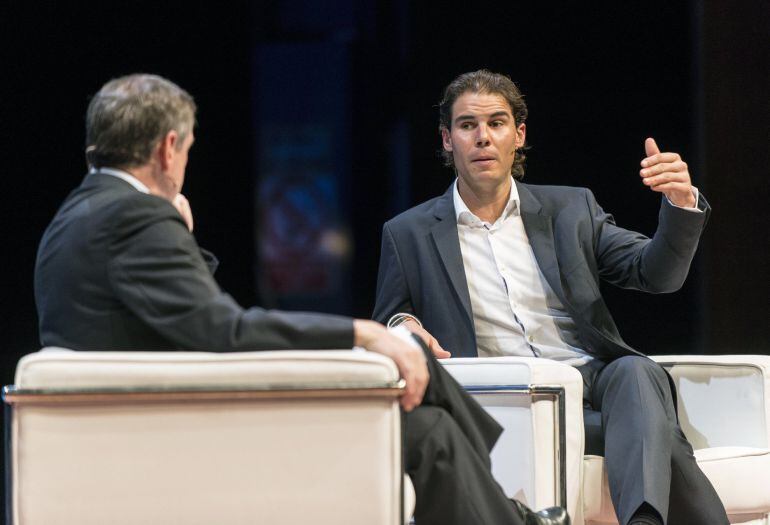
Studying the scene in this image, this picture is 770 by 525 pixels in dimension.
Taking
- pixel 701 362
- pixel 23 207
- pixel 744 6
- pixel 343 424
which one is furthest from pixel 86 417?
pixel 744 6

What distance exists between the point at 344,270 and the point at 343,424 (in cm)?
503

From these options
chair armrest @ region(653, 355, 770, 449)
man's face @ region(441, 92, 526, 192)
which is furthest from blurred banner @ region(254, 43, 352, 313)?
chair armrest @ region(653, 355, 770, 449)

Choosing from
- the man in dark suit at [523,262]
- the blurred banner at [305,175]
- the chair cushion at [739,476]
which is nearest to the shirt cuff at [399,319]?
the man in dark suit at [523,262]

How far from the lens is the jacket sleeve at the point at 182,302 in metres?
1.83

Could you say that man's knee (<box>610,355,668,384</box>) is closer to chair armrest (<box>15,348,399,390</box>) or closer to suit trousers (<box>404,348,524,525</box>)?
suit trousers (<box>404,348,524,525</box>)

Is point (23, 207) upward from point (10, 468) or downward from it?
upward

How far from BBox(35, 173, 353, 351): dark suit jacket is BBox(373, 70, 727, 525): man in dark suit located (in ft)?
2.89

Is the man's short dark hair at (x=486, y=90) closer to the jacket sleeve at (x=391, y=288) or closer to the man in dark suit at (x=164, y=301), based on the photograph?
the jacket sleeve at (x=391, y=288)

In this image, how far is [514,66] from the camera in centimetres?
448

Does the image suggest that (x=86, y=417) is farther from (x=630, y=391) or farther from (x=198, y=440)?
(x=630, y=391)

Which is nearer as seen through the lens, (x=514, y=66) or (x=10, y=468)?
(x=10, y=468)

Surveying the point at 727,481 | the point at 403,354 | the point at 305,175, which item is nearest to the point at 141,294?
the point at 403,354

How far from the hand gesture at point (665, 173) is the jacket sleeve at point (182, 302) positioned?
1179mm

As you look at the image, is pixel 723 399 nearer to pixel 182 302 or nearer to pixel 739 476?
pixel 739 476
